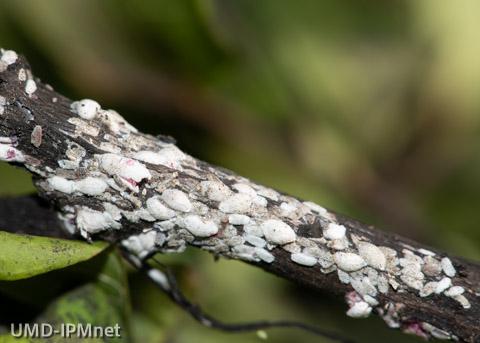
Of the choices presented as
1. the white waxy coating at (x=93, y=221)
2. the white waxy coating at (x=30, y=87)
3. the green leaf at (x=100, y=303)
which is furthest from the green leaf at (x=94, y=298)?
the white waxy coating at (x=30, y=87)

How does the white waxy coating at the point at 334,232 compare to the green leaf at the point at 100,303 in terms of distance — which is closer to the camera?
the white waxy coating at the point at 334,232

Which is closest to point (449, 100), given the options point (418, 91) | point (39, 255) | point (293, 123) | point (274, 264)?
point (418, 91)

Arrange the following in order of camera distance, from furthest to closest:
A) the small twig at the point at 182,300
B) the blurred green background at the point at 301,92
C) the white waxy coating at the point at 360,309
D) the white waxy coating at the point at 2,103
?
the blurred green background at the point at 301,92
the small twig at the point at 182,300
the white waxy coating at the point at 360,309
the white waxy coating at the point at 2,103

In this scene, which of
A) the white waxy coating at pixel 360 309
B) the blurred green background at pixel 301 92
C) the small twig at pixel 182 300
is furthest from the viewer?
the blurred green background at pixel 301 92

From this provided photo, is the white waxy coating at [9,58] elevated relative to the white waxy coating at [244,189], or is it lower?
lower

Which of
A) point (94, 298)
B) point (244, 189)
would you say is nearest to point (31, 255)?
point (94, 298)

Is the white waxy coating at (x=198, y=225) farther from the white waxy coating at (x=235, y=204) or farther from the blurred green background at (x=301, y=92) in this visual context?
the blurred green background at (x=301, y=92)

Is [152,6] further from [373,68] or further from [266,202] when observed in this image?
[266,202]
